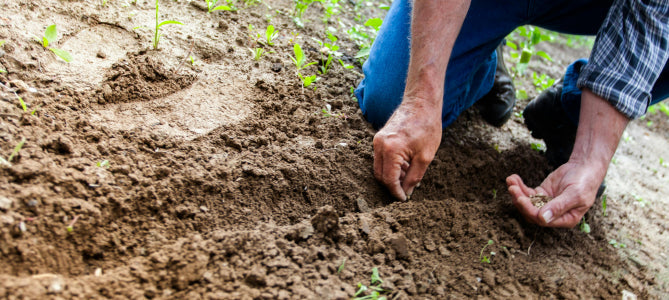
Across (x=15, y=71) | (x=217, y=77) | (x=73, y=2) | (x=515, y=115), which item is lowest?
(x=515, y=115)

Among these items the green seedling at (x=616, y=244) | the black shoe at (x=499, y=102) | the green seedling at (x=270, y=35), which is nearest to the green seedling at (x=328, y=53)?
the green seedling at (x=270, y=35)

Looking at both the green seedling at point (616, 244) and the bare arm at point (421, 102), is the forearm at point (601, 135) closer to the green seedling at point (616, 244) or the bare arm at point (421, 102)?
the green seedling at point (616, 244)

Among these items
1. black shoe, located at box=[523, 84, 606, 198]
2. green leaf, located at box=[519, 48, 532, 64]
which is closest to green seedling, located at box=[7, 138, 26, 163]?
black shoe, located at box=[523, 84, 606, 198]

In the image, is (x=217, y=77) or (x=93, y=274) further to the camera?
(x=217, y=77)

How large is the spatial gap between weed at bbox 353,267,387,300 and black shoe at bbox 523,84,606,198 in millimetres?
1496

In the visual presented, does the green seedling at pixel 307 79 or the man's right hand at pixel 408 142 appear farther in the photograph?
the green seedling at pixel 307 79

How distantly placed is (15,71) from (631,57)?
7.90ft

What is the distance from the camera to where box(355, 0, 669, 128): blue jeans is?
1.95 metres

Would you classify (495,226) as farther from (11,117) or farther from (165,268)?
(11,117)

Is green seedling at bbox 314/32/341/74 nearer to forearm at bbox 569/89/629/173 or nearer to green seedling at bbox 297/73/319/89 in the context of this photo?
green seedling at bbox 297/73/319/89

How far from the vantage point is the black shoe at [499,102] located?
241cm

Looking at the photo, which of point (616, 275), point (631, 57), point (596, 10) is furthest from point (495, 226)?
point (596, 10)

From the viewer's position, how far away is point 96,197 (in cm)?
123

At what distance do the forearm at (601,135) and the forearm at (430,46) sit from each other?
74 cm
